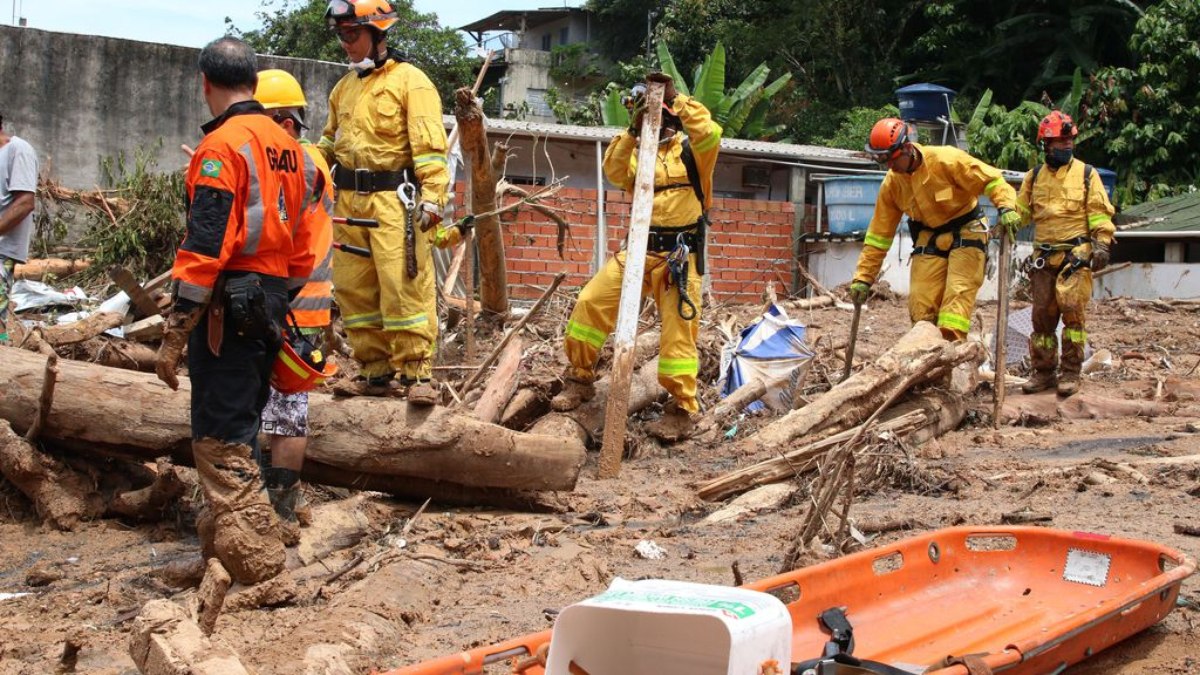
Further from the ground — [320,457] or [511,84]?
[511,84]

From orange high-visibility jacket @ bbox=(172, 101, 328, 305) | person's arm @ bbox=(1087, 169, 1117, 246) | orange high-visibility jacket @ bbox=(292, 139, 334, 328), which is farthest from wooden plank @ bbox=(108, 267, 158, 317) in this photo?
person's arm @ bbox=(1087, 169, 1117, 246)

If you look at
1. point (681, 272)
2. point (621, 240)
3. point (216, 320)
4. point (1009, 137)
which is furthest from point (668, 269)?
point (1009, 137)

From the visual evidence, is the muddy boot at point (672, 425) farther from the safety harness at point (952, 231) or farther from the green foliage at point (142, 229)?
the green foliage at point (142, 229)

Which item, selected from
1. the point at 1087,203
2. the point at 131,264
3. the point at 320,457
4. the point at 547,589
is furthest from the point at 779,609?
the point at 131,264

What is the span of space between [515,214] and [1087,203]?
6663mm

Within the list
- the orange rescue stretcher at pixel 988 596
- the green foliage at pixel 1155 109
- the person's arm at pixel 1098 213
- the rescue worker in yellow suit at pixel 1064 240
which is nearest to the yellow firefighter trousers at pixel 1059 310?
the rescue worker in yellow suit at pixel 1064 240

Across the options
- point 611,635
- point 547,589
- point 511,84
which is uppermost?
point 511,84

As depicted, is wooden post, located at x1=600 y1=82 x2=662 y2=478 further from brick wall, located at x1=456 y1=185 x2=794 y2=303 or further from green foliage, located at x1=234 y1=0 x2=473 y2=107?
green foliage, located at x1=234 y1=0 x2=473 y2=107

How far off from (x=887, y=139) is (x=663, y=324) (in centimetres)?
201

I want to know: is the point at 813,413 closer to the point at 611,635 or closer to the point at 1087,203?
the point at 1087,203

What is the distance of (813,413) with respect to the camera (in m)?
7.75

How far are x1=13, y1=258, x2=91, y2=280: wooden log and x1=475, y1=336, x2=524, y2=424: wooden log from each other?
5.77 m

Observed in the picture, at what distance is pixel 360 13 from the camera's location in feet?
19.2

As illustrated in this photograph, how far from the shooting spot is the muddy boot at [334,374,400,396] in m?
5.86
